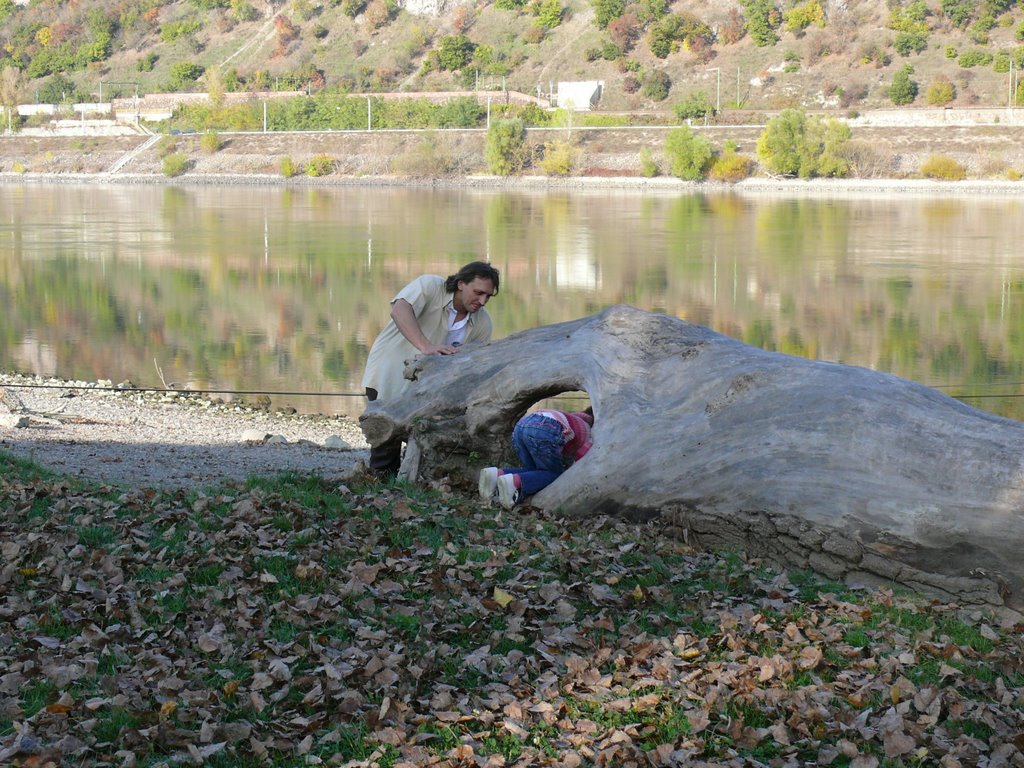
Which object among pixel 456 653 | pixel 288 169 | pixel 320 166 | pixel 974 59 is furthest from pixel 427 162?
pixel 456 653

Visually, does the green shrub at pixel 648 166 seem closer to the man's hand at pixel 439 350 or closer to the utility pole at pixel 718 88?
the utility pole at pixel 718 88

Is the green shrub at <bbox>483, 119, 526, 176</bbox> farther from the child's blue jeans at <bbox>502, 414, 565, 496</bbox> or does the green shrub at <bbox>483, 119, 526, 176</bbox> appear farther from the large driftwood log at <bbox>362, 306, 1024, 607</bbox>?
the child's blue jeans at <bbox>502, 414, 565, 496</bbox>

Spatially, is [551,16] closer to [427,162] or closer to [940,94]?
[427,162]

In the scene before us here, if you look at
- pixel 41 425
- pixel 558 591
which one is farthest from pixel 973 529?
pixel 41 425

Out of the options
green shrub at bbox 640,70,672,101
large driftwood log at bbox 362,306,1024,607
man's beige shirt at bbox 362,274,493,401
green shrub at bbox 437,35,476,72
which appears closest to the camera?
large driftwood log at bbox 362,306,1024,607

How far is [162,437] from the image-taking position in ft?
36.3

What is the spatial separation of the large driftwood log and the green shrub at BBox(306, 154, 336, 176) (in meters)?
77.4

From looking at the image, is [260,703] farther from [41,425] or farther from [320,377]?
[320,377]

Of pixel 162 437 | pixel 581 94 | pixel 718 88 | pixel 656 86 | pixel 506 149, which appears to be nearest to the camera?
pixel 162 437

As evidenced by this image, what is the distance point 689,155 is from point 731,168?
2531mm

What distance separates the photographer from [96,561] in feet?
16.8

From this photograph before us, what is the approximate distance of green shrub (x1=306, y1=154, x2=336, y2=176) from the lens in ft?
270

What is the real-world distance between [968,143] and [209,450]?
69.8 m

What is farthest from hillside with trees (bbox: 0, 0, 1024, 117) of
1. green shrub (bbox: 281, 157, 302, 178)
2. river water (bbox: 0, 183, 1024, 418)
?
river water (bbox: 0, 183, 1024, 418)
